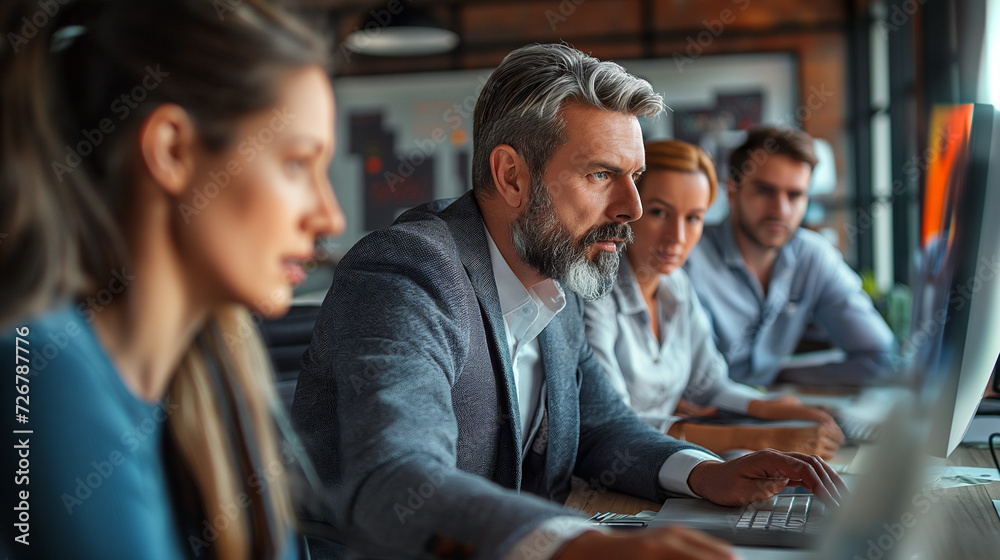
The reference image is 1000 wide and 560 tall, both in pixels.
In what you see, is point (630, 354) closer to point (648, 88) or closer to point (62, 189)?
point (648, 88)

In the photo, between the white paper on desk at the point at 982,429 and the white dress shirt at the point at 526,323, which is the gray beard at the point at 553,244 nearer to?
the white dress shirt at the point at 526,323

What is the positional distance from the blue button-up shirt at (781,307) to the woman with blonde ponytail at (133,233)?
211 cm

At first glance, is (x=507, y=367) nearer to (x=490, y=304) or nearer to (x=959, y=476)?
(x=490, y=304)

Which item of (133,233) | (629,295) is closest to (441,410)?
(133,233)

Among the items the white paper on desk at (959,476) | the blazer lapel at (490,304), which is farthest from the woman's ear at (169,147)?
the white paper on desk at (959,476)

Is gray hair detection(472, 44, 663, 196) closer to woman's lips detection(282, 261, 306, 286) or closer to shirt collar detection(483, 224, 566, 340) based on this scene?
shirt collar detection(483, 224, 566, 340)

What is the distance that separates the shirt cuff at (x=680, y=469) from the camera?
1195 mm

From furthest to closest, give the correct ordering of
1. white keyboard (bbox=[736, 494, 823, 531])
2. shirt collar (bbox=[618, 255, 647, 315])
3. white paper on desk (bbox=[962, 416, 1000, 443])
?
shirt collar (bbox=[618, 255, 647, 315]) → white paper on desk (bbox=[962, 416, 1000, 443]) → white keyboard (bbox=[736, 494, 823, 531])

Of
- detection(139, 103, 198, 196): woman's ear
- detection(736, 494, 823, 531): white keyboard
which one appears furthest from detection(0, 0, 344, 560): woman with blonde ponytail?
detection(736, 494, 823, 531): white keyboard

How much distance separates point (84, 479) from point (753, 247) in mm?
2532

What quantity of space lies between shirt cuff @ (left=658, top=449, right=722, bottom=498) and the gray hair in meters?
0.53

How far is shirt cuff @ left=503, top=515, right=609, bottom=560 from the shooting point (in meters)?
0.66

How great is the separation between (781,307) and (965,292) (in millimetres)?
1896

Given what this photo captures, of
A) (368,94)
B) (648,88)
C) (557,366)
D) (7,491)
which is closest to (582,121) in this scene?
(648,88)
